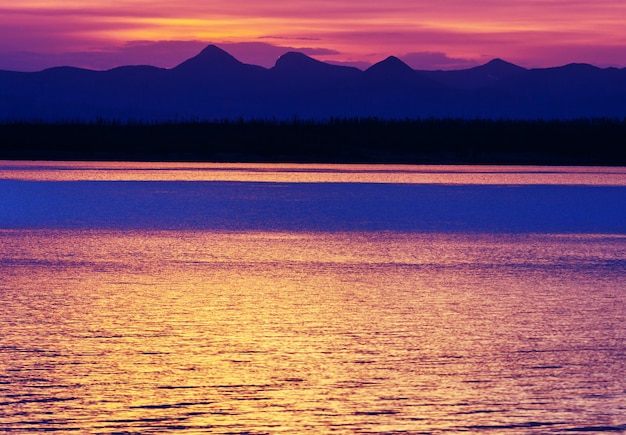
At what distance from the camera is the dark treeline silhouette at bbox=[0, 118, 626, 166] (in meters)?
43.1

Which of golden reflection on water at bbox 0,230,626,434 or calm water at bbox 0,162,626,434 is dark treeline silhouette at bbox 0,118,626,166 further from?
golden reflection on water at bbox 0,230,626,434

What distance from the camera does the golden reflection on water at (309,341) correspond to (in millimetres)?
6266

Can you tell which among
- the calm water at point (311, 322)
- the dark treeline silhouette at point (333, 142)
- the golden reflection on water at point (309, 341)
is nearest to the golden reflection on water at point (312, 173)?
the dark treeline silhouette at point (333, 142)

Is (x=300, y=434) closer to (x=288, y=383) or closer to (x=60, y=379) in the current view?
(x=288, y=383)

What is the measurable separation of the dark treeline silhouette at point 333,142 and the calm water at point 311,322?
24.6 metres

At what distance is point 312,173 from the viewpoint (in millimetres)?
32688

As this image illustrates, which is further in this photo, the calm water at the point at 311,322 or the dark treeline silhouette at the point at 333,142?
the dark treeline silhouette at the point at 333,142

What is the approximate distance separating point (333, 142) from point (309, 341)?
38.2 meters

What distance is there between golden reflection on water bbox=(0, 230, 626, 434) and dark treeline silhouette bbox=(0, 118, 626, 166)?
2951 centimetres

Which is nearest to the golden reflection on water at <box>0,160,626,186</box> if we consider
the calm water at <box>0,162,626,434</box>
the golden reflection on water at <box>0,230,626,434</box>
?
the calm water at <box>0,162,626,434</box>

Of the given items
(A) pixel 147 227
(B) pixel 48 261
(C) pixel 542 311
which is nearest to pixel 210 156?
(A) pixel 147 227

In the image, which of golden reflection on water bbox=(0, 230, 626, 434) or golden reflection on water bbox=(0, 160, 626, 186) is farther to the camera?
golden reflection on water bbox=(0, 160, 626, 186)

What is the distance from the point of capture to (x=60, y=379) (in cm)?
692

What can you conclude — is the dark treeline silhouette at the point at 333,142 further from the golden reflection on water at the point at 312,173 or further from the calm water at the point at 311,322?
the calm water at the point at 311,322
